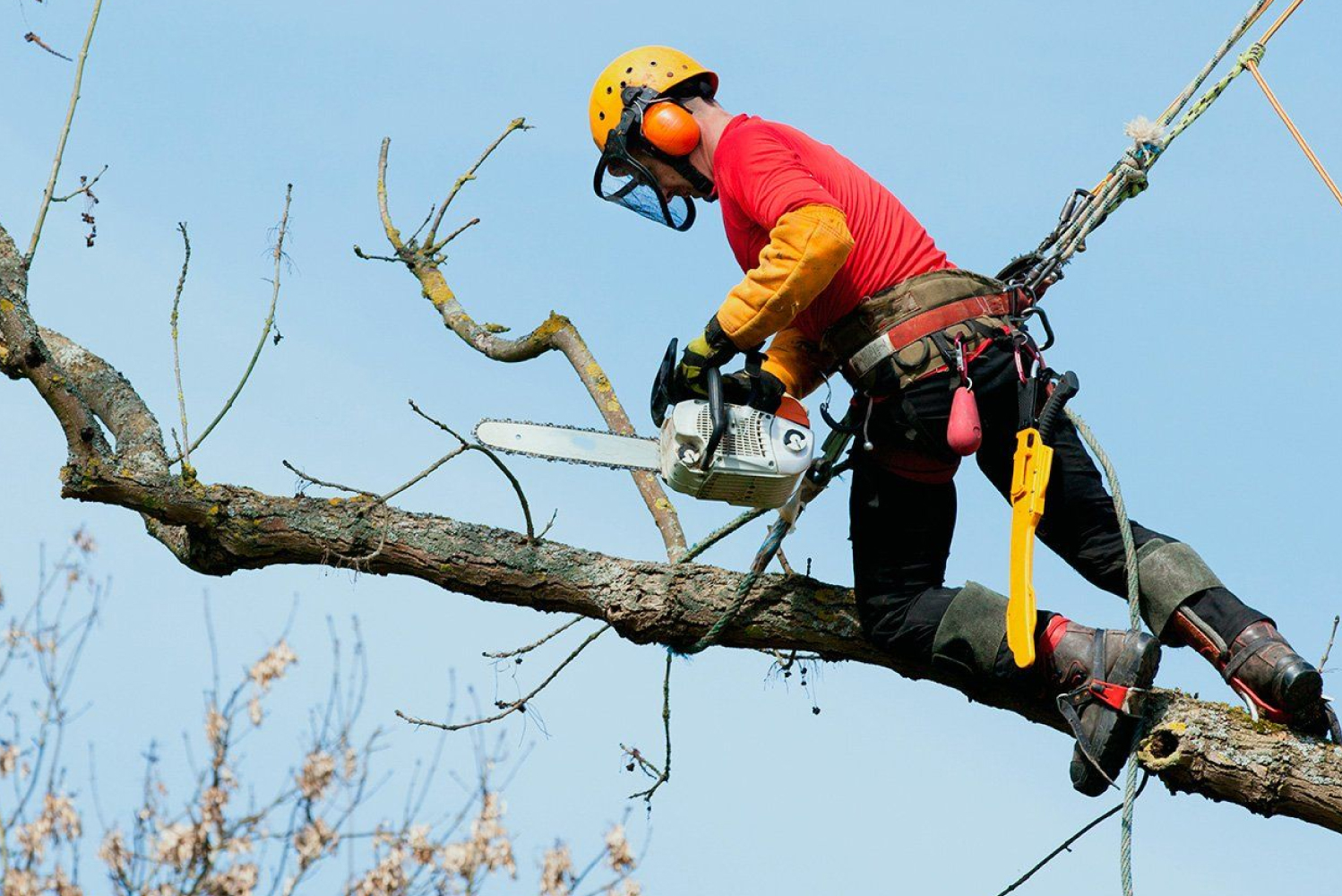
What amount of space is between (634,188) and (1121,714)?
1978mm

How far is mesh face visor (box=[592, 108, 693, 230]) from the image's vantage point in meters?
4.13

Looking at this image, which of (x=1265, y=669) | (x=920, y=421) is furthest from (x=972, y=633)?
(x=1265, y=669)

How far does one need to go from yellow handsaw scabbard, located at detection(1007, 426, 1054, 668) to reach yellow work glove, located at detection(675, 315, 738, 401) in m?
0.76

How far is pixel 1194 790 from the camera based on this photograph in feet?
11.5

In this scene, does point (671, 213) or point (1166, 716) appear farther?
point (671, 213)

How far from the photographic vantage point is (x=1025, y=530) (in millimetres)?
3555

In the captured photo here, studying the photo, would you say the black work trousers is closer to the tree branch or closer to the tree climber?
the tree climber

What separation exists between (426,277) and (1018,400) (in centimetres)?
330

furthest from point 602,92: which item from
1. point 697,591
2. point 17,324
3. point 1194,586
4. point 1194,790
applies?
point 1194,790

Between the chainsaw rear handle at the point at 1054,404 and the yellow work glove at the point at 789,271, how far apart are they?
0.62m

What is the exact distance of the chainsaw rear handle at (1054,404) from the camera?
145 inches

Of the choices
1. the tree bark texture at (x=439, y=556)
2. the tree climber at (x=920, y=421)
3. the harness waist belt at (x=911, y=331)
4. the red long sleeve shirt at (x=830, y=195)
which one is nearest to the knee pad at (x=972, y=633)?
the tree climber at (x=920, y=421)

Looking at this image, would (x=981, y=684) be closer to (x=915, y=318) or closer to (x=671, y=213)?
(x=915, y=318)

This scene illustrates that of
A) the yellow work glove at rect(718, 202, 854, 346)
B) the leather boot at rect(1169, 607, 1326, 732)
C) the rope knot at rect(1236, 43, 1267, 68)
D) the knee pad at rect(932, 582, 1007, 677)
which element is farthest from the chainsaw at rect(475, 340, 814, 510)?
the rope knot at rect(1236, 43, 1267, 68)
